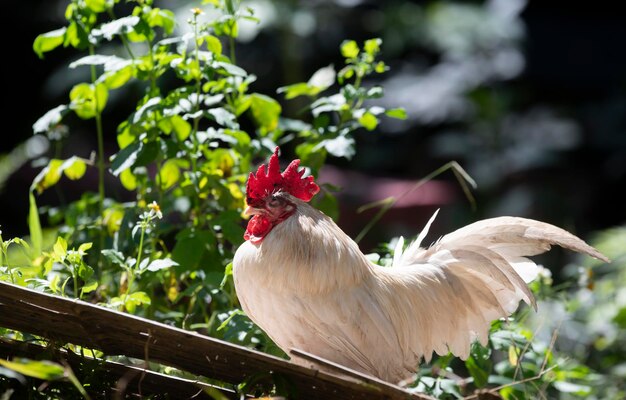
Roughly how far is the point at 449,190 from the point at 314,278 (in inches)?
263

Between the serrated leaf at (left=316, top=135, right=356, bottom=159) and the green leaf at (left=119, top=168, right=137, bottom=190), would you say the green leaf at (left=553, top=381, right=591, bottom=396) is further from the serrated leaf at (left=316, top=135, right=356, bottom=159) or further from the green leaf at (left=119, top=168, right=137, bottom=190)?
the green leaf at (left=119, top=168, right=137, bottom=190)

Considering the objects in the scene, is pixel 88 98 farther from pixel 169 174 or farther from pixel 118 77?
pixel 169 174

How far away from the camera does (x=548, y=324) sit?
389 cm

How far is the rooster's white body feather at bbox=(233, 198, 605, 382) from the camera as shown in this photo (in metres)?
2.19

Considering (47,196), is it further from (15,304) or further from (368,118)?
(15,304)

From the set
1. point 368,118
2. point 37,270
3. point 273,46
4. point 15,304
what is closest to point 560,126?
point 273,46

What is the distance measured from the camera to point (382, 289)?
233 cm

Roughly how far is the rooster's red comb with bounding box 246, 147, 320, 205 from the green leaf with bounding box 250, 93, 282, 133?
25.4 inches

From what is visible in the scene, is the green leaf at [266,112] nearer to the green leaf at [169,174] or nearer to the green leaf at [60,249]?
the green leaf at [169,174]

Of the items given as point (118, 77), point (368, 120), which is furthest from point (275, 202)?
point (118, 77)

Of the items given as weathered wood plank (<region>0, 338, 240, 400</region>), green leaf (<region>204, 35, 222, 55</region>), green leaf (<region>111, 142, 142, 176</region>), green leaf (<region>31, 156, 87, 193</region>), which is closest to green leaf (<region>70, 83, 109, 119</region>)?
green leaf (<region>31, 156, 87, 193</region>)

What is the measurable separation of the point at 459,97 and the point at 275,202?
621 cm

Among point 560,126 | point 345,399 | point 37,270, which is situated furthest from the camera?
point 560,126

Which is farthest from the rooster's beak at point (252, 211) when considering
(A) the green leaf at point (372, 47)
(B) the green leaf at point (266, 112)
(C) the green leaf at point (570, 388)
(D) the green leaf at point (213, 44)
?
(C) the green leaf at point (570, 388)
